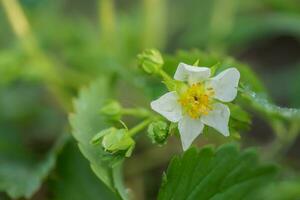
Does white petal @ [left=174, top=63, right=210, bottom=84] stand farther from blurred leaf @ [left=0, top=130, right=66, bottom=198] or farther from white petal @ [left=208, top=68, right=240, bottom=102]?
blurred leaf @ [left=0, top=130, right=66, bottom=198]

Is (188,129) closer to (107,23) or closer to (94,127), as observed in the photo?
(94,127)

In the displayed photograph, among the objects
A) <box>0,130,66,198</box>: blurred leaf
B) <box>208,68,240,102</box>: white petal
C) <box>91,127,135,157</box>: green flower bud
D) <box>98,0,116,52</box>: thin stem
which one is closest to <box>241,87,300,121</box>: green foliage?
<box>208,68,240,102</box>: white petal

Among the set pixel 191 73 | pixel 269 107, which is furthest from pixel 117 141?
pixel 269 107

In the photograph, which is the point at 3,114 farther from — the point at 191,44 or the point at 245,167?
the point at 245,167

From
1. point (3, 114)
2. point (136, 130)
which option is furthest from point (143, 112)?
point (3, 114)

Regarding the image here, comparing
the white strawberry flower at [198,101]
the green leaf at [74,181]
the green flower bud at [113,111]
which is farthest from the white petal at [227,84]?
the green leaf at [74,181]

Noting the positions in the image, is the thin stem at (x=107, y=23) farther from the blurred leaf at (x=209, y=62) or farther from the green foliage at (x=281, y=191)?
the green foliage at (x=281, y=191)
